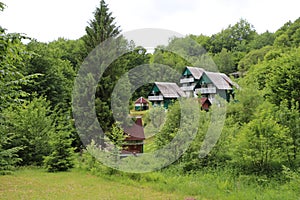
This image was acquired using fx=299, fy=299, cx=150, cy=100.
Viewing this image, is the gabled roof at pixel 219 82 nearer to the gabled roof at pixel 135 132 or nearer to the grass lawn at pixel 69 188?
the gabled roof at pixel 135 132

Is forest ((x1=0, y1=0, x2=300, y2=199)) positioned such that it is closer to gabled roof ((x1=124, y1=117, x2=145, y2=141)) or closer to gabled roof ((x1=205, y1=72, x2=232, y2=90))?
gabled roof ((x1=124, y1=117, x2=145, y2=141))

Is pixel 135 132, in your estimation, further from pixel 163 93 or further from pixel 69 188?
pixel 163 93

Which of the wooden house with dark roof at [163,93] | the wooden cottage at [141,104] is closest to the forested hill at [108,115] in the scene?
the wooden house with dark roof at [163,93]

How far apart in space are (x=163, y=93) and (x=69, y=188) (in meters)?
21.9

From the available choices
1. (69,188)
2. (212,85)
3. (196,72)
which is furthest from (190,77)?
(69,188)

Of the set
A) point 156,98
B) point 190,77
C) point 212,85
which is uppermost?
point 190,77

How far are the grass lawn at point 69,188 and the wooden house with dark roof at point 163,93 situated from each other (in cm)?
1911

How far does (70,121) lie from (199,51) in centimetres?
3364

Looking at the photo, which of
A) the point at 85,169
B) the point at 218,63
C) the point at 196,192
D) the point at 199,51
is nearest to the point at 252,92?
the point at 196,192

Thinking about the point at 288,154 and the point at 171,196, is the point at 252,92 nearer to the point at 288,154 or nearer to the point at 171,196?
the point at 288,154

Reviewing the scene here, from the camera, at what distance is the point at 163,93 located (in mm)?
31016

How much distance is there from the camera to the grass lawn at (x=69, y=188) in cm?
872

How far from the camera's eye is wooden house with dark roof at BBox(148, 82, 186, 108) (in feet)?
102

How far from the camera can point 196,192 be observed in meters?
8.91
